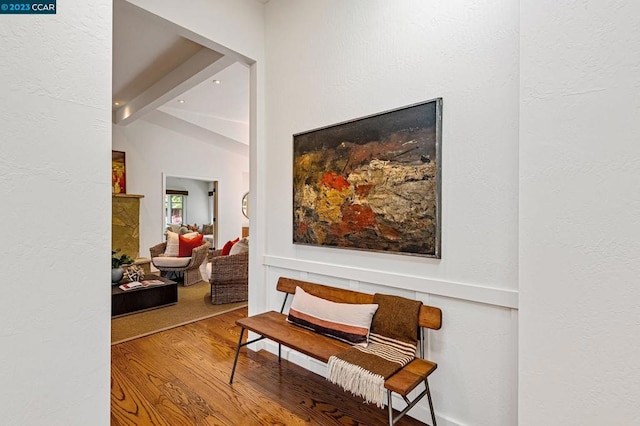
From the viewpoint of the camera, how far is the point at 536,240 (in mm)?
1314

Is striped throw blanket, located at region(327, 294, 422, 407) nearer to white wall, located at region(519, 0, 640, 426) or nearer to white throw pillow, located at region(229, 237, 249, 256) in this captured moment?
white wall, located at region(519, 0, 640, 426)

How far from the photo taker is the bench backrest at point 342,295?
5.90 ft

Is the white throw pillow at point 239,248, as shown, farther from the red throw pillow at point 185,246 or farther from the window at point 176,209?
the window at point 176,209

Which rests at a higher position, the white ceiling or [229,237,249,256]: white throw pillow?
the white ceiling

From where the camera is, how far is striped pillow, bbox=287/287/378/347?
2.00 meters

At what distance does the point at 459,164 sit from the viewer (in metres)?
1.76

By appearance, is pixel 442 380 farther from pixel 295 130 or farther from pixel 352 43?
pixel 352 43

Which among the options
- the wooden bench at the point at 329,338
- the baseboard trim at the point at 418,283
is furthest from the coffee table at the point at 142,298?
the baseboard trim at the point at 418,283

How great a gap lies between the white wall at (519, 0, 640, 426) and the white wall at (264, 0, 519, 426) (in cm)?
26

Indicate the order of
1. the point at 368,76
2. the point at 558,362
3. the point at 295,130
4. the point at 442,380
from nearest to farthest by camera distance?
the point at 558,362 → the point at 442,380 → the point at 368,76 → the point at 295,130

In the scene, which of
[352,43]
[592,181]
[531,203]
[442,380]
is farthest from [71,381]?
[352,43]

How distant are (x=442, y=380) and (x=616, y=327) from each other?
970mm

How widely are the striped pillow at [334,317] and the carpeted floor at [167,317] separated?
1870 millimetres

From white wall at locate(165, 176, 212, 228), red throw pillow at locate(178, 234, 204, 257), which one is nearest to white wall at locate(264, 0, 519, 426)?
red throw pillow at locate(178, 234, 204, 257)
